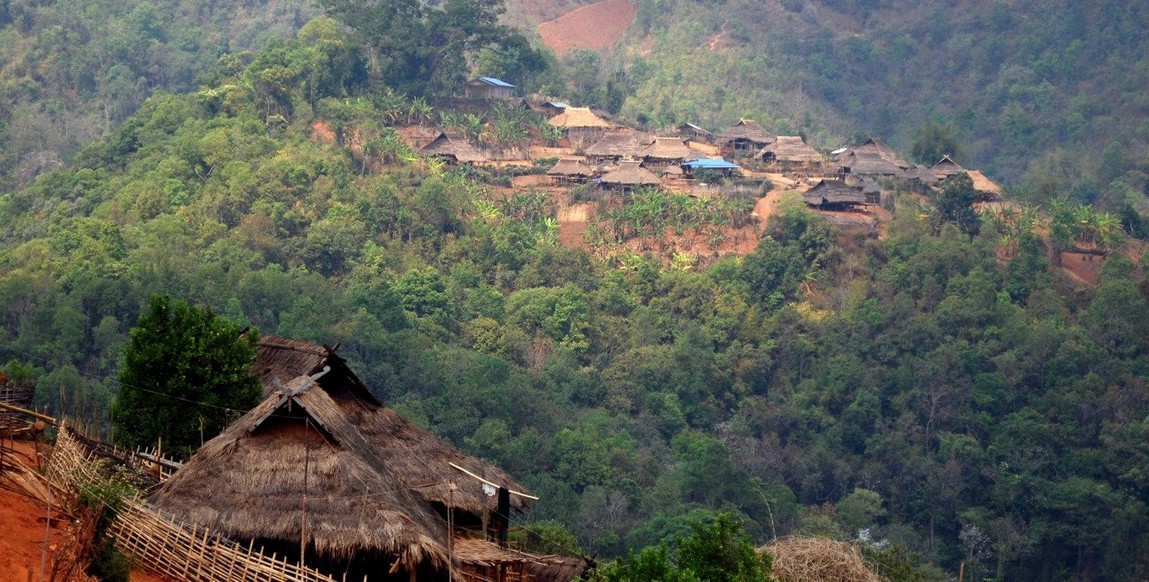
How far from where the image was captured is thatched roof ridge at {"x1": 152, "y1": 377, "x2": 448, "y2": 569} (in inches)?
778

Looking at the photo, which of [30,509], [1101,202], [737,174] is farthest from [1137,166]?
[30,509]

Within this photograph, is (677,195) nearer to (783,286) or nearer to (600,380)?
(783,286)

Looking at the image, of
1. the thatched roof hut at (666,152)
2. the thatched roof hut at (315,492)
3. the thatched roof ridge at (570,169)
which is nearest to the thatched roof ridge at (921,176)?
the thatched roof hut at (666,152)

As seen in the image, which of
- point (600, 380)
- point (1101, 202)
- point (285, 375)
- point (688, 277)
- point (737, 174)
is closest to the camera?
point (285, 375)

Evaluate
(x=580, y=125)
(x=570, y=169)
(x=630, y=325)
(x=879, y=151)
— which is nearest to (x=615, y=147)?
(x=580, y=125)

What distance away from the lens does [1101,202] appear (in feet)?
257

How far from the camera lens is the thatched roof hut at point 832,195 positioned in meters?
56.9

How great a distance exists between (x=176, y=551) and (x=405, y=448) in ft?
13.4

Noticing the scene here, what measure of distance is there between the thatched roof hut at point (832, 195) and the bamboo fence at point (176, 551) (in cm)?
3930

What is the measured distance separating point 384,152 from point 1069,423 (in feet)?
70.7

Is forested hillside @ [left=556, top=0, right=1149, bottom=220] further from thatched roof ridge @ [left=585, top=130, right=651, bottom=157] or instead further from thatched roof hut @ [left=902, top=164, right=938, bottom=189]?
thatched roof hut @ [left=902, top=164, right=938, bottom=189]

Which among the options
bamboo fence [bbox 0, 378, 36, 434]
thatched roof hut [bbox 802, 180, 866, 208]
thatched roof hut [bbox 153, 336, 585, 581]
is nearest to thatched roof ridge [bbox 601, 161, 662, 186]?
thatched roof hut [bbox 802, 180, 866, 208]

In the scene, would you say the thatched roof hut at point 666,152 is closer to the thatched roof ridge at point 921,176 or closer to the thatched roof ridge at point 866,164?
the thatched roof ridge at point 866,164

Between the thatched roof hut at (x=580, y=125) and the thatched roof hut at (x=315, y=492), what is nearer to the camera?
the thatched roof hut at (x=315, y=492)
